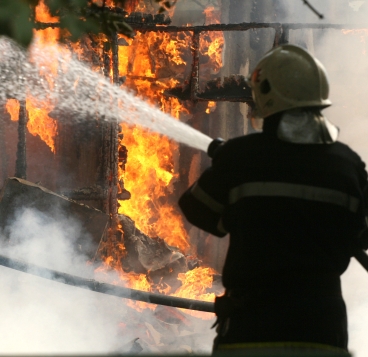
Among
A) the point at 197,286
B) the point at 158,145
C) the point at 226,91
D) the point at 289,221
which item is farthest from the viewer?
the point at 158,145

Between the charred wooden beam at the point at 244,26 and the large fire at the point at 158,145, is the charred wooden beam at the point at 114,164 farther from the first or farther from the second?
the large fire at the point at 158,145

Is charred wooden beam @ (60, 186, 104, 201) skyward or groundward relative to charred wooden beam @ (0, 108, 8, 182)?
groundward

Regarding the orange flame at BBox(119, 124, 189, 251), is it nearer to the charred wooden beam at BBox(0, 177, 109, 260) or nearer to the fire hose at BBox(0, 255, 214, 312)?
the charred wooden beam at BBox(0, 177, 109, 260)

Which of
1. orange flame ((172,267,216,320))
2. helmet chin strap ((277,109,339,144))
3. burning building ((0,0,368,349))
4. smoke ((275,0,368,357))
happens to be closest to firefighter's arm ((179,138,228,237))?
helmet chin strap ((277,109,339,144))

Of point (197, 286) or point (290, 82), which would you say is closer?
point (290, 82)

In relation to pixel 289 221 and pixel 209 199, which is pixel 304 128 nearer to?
pixel 289 221

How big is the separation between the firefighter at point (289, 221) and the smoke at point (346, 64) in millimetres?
6613

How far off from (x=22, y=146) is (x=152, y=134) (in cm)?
261

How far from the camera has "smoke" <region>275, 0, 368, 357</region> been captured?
884 centimetres

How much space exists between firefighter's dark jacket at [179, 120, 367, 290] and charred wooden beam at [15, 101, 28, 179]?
529 cm

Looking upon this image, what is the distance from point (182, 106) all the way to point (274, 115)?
691cm

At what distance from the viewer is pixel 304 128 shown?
2.42 metres

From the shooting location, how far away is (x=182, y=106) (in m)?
9.32

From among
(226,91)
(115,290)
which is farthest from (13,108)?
(115,290)
